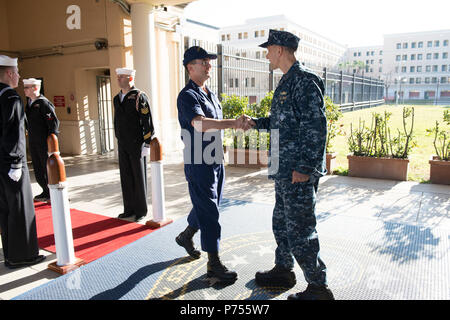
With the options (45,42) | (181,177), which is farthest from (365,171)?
(45,42)

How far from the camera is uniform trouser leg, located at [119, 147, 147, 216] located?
4.71 metres

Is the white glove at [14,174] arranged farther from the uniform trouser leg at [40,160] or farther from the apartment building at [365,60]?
the apartment building at [365,60]

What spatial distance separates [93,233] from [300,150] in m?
3.05

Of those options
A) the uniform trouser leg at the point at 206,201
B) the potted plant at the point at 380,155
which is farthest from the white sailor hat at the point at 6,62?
the potted plant at the point at 380,155

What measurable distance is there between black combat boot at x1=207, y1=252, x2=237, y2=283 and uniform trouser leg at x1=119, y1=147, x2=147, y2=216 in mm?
2023

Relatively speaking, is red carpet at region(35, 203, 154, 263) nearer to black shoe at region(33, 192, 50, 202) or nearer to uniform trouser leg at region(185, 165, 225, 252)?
black shoe at region(33, 192, 50, 202)

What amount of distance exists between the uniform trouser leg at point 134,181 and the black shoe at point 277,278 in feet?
7.72

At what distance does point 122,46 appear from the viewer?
28.5ft

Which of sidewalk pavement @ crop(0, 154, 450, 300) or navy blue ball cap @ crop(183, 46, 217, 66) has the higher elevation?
navy blue ball cap @ crop(183, 46, 217, 66)

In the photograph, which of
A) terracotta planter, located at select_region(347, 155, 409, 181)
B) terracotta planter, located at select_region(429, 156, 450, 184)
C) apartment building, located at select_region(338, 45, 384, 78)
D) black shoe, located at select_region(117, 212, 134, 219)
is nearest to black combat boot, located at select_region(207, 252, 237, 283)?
black shoe, located at select_region(117, 212, 134, 219)

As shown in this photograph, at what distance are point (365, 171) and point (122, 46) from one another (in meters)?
6.65

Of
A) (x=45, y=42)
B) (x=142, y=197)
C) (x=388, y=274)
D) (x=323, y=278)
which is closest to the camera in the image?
(x=323, y=278)

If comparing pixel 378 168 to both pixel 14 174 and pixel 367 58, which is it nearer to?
pixel 14 174
